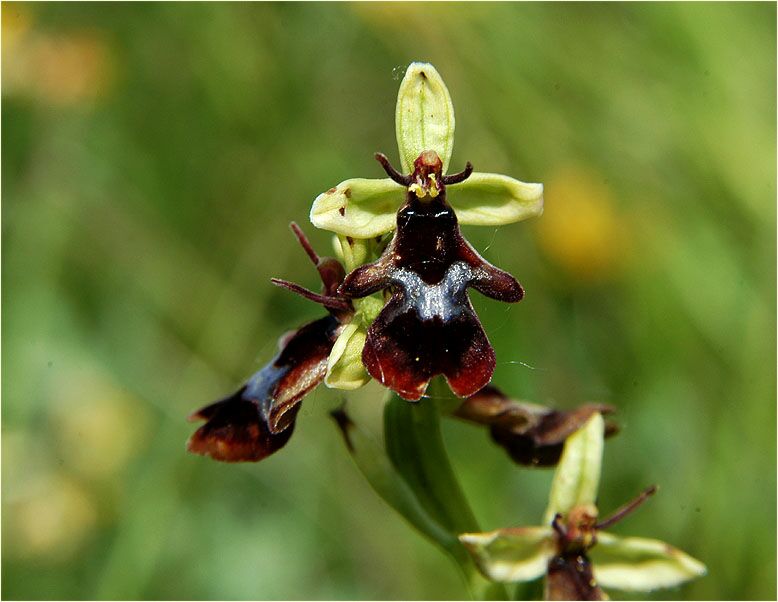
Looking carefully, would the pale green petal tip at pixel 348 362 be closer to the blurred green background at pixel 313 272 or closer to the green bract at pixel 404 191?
the green bract at pixel 404 191

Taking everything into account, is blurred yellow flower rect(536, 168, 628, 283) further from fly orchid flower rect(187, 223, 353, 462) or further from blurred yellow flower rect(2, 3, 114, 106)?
fly orchid flower rect(187, 223, 353, 462)

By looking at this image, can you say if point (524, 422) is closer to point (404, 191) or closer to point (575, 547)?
point (575, 547)

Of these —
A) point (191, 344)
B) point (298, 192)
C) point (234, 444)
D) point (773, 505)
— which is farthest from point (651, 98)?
point (234, 444)

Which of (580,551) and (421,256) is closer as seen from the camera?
(421,256)

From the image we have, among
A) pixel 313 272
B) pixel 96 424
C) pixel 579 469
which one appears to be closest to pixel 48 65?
pixel 313 272

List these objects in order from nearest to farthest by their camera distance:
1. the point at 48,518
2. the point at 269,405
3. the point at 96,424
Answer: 1. the point at 269,405
2. the point at 48,518
3. the point at 96,424

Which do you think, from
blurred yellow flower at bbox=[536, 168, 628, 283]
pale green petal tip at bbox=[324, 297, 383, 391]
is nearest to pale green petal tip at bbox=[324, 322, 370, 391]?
pale green petal tip at bbox=[324, 297, 383, 391]
